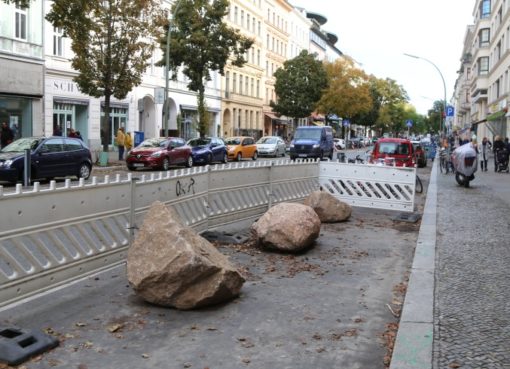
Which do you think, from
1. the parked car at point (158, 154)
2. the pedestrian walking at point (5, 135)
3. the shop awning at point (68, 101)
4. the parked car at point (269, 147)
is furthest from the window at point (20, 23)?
the parked car at point (269, 147)

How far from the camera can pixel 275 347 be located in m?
4.71

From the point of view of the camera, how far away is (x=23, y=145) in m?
18.2

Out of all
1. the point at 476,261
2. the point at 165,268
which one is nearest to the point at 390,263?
the point at 476,261

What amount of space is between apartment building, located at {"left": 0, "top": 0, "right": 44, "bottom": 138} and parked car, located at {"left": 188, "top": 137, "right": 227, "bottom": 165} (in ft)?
26.4

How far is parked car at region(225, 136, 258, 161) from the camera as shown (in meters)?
35.6

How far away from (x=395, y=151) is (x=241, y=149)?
52.0 feet

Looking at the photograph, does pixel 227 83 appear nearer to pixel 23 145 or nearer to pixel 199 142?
pixel 199 142

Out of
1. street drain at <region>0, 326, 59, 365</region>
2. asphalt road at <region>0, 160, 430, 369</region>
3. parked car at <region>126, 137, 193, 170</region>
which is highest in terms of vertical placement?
parked car at <region>126, 137, 193, 170</region>

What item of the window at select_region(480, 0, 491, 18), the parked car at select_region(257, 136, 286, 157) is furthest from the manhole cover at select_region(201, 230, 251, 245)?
the window at select_region(480, 0, 491, 18)

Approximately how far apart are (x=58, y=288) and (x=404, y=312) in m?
3.33

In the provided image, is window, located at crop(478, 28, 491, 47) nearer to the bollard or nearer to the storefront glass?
the storefront glass

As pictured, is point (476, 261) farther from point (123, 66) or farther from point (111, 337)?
point (123, 66)

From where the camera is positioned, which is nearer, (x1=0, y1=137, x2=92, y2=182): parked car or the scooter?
(x1=0, y1=137, x2=92, y2=182): parked car

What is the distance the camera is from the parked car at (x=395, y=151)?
832 inches
